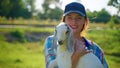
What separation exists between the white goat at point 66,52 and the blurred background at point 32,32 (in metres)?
5.05

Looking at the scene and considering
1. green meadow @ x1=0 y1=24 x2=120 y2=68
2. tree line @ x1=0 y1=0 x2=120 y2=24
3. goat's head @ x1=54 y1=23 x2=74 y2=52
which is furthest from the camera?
tree line @ x1=0 y1=0 x2=120 y2=24

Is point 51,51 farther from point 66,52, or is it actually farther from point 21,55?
point 21,55

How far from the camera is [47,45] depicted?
8.80ft

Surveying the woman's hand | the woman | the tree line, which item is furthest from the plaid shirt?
the tree line

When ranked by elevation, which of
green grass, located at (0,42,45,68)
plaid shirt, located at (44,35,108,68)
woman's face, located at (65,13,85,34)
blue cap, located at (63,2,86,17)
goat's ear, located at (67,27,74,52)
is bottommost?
green grass, located at (0,42,45,68)

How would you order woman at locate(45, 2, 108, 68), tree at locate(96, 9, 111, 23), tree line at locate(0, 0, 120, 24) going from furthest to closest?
tree line at locate(0, 0, 120, 24) < tree at locate(96, 9, 111, 23) < woman at locate(45, 2, 108, 68)

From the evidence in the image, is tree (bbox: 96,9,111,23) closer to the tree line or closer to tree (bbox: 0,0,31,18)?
the tree line

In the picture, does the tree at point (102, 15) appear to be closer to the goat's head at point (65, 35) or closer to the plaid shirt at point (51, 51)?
the plaid shirt at point (51, 51)

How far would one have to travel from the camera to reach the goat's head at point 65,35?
2426 mm

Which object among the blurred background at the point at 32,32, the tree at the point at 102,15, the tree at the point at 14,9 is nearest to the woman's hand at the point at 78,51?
the tree at the point at 102,15

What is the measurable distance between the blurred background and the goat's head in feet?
16.8

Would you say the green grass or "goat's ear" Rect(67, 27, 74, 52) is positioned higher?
"goat's ear" Rect(67, 27, 74, 52)

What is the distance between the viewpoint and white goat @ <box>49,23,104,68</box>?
7.99ft

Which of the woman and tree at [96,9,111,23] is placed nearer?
the woman
